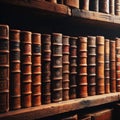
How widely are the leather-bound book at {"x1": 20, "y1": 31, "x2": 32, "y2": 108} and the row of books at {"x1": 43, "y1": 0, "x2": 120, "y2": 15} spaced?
0.21 meters

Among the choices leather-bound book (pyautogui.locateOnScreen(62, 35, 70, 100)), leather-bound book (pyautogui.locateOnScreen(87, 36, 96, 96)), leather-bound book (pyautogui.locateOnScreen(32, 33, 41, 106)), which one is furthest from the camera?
leather-bound book (pyautogui.locateOnScreen(87, 36, 96, 96))

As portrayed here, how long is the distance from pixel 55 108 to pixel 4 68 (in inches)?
11.3

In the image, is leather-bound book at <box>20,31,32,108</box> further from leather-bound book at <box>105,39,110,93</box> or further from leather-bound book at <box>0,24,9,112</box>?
leather-bound book at <box>105,39,110,93</box>

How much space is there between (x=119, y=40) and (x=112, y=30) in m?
0.38

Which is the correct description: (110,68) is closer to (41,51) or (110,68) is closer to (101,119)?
(101,119)

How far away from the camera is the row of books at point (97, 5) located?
1132 mm

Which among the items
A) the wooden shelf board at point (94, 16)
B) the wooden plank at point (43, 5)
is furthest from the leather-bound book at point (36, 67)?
the wooden shelf board at point (94, 16)

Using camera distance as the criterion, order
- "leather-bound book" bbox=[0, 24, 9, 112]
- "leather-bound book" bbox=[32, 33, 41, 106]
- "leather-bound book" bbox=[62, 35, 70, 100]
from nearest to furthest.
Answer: "leather-bound book" bbox=[0, 24, 9, 112] → "leather-bound book" bbox=[32, 33, 41, 106] → "leather-bound book" bbox=[62, 35, 70, 100]

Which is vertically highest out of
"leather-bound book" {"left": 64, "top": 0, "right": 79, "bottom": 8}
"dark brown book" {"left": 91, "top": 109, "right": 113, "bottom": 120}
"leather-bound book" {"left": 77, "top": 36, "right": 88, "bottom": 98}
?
"leather-bound book" {"left": 64, "top": 0, "right": 79, "bottom": 8}

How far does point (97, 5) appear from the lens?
125 cm

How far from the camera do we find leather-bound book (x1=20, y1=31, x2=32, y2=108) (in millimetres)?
999

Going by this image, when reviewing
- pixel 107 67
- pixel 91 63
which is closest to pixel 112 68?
pixel 107 67

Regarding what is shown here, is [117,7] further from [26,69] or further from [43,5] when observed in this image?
[26,69]

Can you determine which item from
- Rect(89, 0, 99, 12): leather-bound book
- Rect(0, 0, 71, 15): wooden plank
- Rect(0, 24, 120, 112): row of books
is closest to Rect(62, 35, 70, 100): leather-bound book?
Rect(0, 24, 120, 112): row of books
